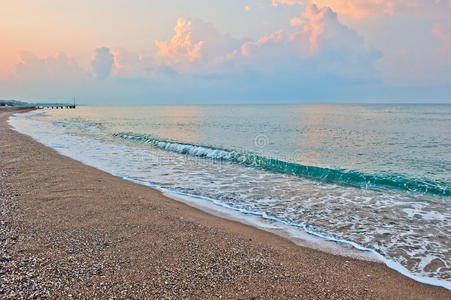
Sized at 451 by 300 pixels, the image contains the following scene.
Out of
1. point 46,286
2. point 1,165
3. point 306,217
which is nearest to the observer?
point 46,286

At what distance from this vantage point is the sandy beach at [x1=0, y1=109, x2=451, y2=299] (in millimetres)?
3307

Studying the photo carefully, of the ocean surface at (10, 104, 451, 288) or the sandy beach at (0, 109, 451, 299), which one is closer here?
the sandy beach at (0, 109, 451, 299)

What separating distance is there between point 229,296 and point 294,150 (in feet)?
55.5

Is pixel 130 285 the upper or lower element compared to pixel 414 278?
upper

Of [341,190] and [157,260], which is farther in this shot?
[341,190]

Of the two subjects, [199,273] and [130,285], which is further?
[199,273]

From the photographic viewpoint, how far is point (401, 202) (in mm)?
8570

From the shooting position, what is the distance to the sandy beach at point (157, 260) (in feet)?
10.8

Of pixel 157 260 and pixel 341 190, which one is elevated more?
pixel 157 260

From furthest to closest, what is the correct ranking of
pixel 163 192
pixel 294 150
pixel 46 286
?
pixel 294 150
pixel 163 192
pixel 46 286

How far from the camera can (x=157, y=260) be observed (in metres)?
3.98

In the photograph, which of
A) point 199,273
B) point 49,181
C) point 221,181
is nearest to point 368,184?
point 221,181

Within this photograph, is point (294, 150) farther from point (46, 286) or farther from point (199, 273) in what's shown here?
point (46, 286)

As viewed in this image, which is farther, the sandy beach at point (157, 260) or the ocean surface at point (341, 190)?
the ocean surface at point (341, 190)
